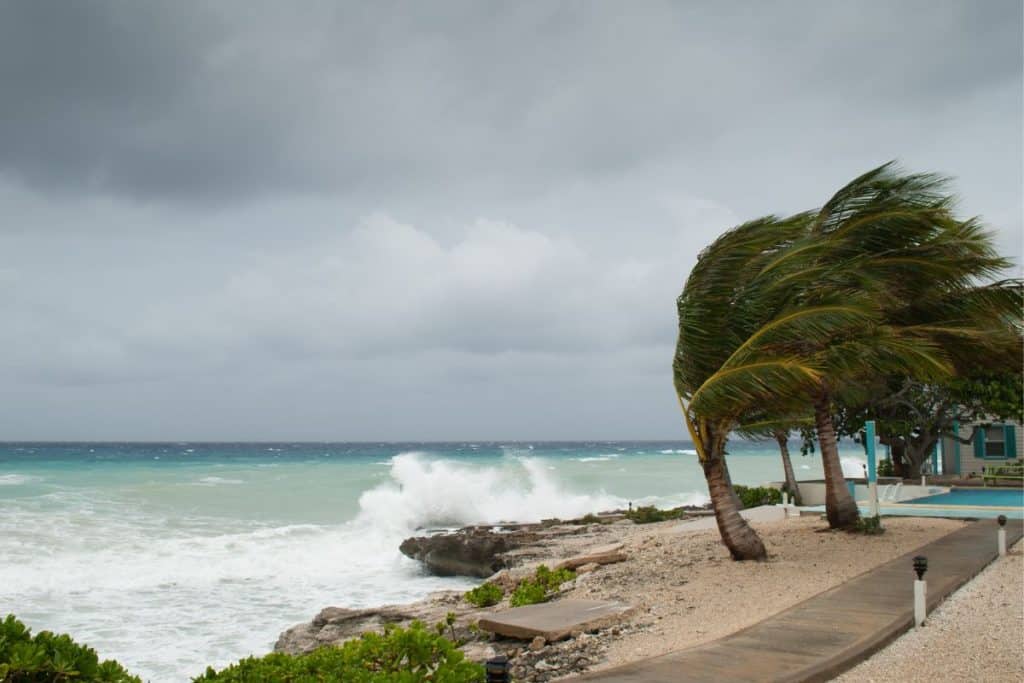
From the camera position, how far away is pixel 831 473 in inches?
601

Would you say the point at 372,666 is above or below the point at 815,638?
above

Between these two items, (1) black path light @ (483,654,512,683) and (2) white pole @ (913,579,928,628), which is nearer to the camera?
(1) black path light @ (483,654,512,683)

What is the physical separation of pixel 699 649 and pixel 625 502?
35.7 m

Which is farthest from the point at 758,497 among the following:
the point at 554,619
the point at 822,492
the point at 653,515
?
the point at 554,619

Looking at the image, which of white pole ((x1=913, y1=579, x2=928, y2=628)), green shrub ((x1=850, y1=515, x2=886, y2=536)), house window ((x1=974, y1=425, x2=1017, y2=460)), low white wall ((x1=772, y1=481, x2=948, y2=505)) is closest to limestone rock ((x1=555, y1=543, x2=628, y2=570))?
green shrub ((x1=850, y1=515, x2=886, y2=536))

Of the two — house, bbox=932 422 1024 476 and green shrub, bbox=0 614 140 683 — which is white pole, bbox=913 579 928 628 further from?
house, bbox=932 422 1024 476

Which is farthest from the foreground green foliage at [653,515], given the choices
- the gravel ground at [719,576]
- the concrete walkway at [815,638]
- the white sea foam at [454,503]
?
the concrete walkway at [815,638]

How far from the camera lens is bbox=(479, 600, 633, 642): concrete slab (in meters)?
8.94

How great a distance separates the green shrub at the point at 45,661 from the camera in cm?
430

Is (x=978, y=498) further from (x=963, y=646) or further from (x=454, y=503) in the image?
(x=454, y=503)

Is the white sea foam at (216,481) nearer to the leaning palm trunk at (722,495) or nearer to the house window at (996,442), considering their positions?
the house window at (996,442)

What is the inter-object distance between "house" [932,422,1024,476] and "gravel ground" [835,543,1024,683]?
24800 millimetres

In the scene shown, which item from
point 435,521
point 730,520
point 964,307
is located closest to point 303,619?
point 730,520

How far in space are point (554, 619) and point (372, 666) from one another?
324 centimetres
